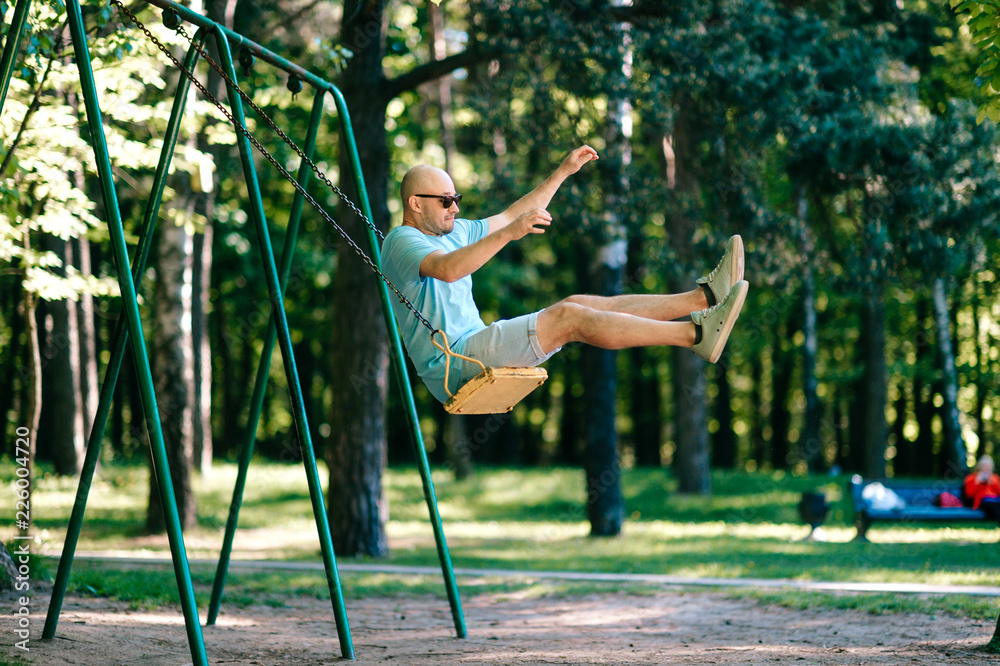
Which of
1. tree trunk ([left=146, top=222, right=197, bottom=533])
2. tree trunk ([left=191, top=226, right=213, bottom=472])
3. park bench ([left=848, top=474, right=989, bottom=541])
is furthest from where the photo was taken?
tree trunk ([left=191, top=226, right=213, bottom=472])

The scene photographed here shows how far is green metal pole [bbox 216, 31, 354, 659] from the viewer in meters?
5.15

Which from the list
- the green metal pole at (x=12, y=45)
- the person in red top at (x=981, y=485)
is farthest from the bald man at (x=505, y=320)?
the person in red top at (x=981, y=485)

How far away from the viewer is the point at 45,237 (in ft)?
44.0

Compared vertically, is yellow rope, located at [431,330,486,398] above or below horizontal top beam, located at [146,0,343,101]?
below

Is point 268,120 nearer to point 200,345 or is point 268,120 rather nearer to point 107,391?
point 107,391

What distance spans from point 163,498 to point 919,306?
939 inches

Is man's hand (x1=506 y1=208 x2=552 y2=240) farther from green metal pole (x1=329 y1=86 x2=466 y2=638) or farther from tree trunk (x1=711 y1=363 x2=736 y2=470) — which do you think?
tree trunk (x1=711 y1=363 x2=736 y2=470)

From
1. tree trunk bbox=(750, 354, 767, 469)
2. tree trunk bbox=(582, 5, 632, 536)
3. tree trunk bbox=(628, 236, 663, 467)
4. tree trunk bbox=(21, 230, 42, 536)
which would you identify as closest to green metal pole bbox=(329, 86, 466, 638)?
tree trunk bbox=(21, 230, 42, 536)

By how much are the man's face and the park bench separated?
8.37 meters

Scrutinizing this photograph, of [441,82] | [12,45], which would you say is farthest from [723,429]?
[12,45]

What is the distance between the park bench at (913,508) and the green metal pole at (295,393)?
8272 mm

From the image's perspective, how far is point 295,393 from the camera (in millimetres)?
5234

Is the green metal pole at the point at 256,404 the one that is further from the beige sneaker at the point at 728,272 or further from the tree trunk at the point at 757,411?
the tree trunk at the point at 757,411

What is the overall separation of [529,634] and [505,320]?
2862 millimetres
